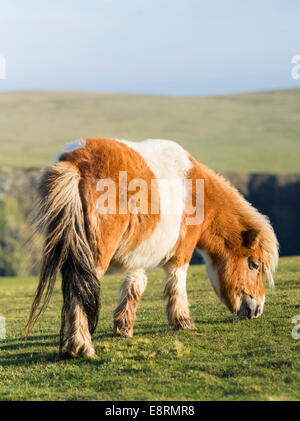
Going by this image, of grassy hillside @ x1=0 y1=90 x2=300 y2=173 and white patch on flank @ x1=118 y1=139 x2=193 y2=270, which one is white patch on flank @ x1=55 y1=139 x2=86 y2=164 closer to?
white patch on flank @ x1=118 y1=139 x2=193 y2=270

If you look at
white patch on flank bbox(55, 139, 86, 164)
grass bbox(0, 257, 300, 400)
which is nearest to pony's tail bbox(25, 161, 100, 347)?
white patch on flank bbox(55, 139, 86, 164)

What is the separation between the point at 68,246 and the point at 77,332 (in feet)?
3.19

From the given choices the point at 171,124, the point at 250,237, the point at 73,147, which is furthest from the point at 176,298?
the point at 171,124

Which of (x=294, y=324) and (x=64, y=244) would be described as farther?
(x=294, y=324)

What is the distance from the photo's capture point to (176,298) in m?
7.85

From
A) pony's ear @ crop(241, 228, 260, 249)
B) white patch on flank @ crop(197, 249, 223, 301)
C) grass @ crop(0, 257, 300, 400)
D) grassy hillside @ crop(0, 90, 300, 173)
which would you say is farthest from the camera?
grassy hillside @ crop(0, 90, 300, 173)

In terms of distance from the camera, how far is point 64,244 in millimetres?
6113

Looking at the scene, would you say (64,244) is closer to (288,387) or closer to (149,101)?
(288,387)

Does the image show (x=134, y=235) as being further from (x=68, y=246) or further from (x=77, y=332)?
(x=77, y=332)

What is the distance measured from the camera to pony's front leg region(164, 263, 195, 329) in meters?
7.83

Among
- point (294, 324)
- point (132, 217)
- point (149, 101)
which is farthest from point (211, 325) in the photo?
point (149, 101)

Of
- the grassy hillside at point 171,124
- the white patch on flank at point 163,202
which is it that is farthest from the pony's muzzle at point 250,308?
the grassy hillside at point 171,124

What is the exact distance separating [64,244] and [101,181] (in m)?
0.85

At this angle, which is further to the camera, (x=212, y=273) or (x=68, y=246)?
(x=212, y=273)
